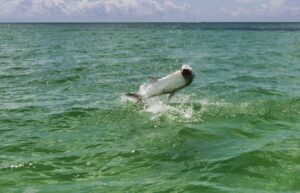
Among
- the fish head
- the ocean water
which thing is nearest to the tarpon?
the fish head

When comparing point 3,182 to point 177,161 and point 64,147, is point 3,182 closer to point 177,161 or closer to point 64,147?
point 64,147

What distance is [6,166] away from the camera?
997cm

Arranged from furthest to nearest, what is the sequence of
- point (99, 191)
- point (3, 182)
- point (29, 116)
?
point (29, 116), point (3, 182), point (99, 191)

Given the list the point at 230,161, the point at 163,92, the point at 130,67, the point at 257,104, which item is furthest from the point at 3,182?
the point at 130,67

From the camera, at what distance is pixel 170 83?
13.8 m

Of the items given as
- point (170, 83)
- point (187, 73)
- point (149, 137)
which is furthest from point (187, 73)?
point (149, 137)

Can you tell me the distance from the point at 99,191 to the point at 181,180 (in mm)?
1470

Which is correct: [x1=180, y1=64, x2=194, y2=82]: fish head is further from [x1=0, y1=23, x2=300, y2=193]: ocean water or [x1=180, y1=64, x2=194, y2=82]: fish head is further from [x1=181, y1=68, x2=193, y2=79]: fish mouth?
[x1=0, y1=23, x2=300, y2=193]: ocean water

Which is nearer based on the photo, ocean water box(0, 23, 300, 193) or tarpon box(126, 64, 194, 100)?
ocean water box(0, 23, 300, 193)

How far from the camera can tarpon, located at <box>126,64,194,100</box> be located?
44.0 ft

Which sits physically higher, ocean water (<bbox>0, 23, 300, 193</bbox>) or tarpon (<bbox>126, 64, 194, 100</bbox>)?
tarpon (<bbox>126, 64, 194, 100</bbox>)

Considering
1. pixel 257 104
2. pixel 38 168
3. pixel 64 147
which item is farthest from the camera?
pixel 257 104

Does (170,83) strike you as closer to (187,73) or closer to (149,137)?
(187,73)

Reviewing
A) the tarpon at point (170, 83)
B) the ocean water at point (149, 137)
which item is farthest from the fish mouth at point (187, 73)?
the ocean water at point (149, 137)
